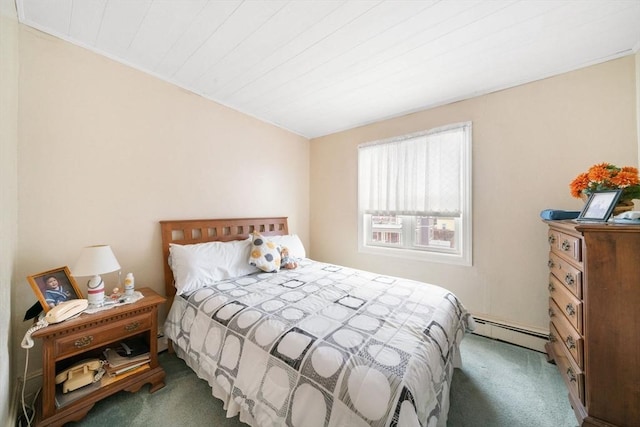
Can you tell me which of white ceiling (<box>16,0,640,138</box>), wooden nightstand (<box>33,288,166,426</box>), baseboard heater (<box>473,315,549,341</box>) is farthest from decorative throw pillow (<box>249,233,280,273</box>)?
baseboard heater (<box>473,315,549,341</box>)

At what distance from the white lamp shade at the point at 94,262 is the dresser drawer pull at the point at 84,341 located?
0.38m

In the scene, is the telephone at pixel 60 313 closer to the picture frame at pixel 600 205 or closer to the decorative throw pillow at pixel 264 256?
the decorative throw pillow at pixel 264 256

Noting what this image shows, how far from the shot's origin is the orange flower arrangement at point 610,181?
129 cm

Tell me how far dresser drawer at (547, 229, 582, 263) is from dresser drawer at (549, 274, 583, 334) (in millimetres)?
238

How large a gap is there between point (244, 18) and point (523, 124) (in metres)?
2.53

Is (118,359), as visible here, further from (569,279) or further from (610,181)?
(610,181)

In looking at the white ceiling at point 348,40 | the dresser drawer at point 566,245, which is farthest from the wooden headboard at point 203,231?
the dresser drawer at point 566,245

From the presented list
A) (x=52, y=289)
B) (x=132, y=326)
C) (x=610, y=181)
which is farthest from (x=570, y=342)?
(x=52, y=289)

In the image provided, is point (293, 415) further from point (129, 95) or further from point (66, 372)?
point (129, 95)

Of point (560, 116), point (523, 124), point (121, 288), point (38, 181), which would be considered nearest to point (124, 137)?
point (38, 181)

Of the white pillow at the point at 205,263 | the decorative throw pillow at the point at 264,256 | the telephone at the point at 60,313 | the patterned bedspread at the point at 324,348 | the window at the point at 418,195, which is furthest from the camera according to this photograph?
the window at the point at 418,195

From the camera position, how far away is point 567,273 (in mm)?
1475

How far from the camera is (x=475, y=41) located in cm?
162

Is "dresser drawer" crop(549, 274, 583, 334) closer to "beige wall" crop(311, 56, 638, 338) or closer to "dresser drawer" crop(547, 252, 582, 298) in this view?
"dresser drawer" crop(547, 252, 582, 298)
